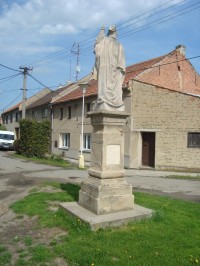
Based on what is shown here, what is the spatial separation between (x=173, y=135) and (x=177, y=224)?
1458 cm

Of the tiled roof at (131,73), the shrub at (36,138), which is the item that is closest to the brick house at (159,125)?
the tiled roof at (131,73)

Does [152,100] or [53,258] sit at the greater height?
[152,100]

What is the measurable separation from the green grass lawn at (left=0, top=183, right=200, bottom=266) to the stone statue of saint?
2598 millimetres

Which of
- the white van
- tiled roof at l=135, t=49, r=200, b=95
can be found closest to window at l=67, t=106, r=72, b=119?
tiled roof at l=135, t=49, r=200, b=95

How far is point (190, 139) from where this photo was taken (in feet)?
67.7

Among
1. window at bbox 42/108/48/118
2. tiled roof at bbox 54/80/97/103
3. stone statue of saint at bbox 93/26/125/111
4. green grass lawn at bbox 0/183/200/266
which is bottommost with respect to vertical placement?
green grass lawn at bbox 0/183/200/266

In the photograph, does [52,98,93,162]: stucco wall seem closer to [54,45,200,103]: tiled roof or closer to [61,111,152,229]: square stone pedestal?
[54,45,200,103]: tiled roof

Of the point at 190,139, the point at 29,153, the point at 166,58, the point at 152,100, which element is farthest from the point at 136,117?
the point at 29,153

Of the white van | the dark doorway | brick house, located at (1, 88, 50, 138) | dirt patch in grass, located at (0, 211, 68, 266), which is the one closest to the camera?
dirt patch in grass, located at (0, 211, 68, 266)

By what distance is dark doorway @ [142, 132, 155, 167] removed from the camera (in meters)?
21.7

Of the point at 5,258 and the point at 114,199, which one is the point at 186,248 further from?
the point at 5,258

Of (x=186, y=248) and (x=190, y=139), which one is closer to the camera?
(x=186, y=248)

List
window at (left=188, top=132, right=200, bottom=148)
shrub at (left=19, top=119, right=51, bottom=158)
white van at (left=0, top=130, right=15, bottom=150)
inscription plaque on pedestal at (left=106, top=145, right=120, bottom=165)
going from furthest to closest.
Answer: white van at (left=0, top=130, right=15, bottom=150)
shrub at (left=19, top=119, right=51, bottom=158)
window at (left=188, top=132, right=200, bottom=148)
inscription plaque on pedestal at (left=106, top=145, right=120, bottom=165)

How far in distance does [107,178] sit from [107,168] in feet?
0.72
